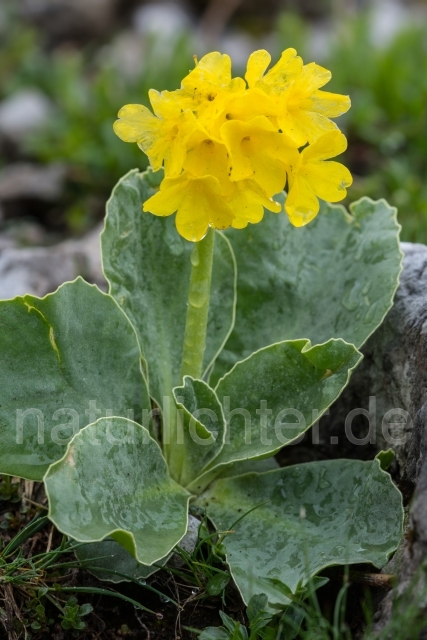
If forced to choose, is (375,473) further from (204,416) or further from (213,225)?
(213,225)

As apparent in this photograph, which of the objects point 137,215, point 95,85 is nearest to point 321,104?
point 137,215

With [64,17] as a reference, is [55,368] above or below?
below

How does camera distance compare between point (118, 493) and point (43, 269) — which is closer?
point (118, 493)

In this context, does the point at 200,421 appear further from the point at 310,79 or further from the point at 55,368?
the point at 310,79

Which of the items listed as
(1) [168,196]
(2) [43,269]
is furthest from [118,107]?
(1) [168,196]

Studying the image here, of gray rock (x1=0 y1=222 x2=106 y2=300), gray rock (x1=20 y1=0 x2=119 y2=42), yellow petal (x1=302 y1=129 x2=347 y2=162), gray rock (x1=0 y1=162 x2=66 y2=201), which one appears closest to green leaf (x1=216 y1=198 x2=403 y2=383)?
yellow petal (x1=302 y1=129 x2=347 y2=162)

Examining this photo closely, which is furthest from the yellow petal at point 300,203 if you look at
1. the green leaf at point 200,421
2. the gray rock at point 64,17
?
the gray rock at point 64,17
